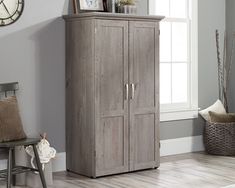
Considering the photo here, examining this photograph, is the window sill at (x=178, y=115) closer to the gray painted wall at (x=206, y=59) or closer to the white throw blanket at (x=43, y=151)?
the gray painted wall at (x=206, y=59)

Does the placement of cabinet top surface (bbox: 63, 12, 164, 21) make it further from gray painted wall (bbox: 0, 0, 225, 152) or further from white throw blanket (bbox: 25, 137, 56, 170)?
white throw blanket (bbox: 25, 137, 56, 170)

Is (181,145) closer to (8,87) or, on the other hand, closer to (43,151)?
(43,151)

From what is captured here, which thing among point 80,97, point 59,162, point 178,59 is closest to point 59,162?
point 59,162

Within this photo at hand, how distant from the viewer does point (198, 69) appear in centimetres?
658

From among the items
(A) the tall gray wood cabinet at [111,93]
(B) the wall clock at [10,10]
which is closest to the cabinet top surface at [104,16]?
(A) the tall gray wood cabinet at [111,93]

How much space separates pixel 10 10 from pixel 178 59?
2258 mm

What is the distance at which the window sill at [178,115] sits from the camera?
6271 mm

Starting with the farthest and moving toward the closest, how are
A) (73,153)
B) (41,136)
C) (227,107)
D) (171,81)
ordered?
(227,107) → (171,81) → (73,153) → (41,136)

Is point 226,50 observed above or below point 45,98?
above

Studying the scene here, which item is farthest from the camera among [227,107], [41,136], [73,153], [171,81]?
[227,107]

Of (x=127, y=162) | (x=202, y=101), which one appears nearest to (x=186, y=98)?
(x=202, y=101)

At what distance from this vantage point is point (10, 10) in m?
5.08

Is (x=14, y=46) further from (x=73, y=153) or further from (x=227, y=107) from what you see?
(x=227, y=107)

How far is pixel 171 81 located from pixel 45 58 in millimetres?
1733
